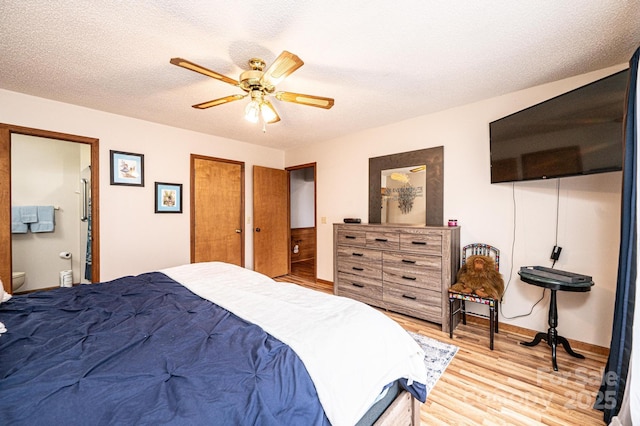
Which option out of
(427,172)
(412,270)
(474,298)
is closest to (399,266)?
(412,270)

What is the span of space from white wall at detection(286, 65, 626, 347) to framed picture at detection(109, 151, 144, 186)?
10.4ft

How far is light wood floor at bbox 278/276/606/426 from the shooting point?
64.1 inches

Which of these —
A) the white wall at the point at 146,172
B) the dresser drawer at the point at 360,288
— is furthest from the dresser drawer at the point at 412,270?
the white wall at the point at 146,172

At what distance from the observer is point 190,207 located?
12.5 ft

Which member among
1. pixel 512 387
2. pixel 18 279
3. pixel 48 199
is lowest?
pixel 512 387

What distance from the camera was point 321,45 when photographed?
184 cm

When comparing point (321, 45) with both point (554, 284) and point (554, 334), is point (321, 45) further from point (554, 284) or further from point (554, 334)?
point (554, 334)

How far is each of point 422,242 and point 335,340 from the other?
6.56 feet

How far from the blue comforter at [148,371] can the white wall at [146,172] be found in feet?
6.27

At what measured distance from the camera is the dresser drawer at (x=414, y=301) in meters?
2.74

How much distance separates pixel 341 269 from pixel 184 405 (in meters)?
2.90

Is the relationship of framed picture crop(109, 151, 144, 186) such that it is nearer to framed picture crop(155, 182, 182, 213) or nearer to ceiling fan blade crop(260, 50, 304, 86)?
framed picture crop(155, 182, 182, 213)

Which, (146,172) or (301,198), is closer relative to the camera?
(146,172)

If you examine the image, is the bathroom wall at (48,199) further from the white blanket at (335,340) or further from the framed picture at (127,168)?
the white blanket at (335,340)
